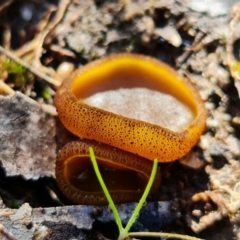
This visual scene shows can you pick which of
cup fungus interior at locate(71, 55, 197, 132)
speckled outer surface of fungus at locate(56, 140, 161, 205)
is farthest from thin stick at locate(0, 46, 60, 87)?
speckled outer surface of fungus at locate(56, 140, 161, 205)

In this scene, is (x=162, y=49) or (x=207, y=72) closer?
(x=207, y=72)

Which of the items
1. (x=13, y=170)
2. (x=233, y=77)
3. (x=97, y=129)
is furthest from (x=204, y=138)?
(x=13, y=170)

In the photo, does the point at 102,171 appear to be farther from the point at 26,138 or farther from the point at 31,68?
the point at 31,68

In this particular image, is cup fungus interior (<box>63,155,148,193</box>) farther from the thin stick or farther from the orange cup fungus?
the thin stick

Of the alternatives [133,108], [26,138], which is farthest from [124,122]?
[26,138]

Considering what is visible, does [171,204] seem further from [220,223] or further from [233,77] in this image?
[233,77]
